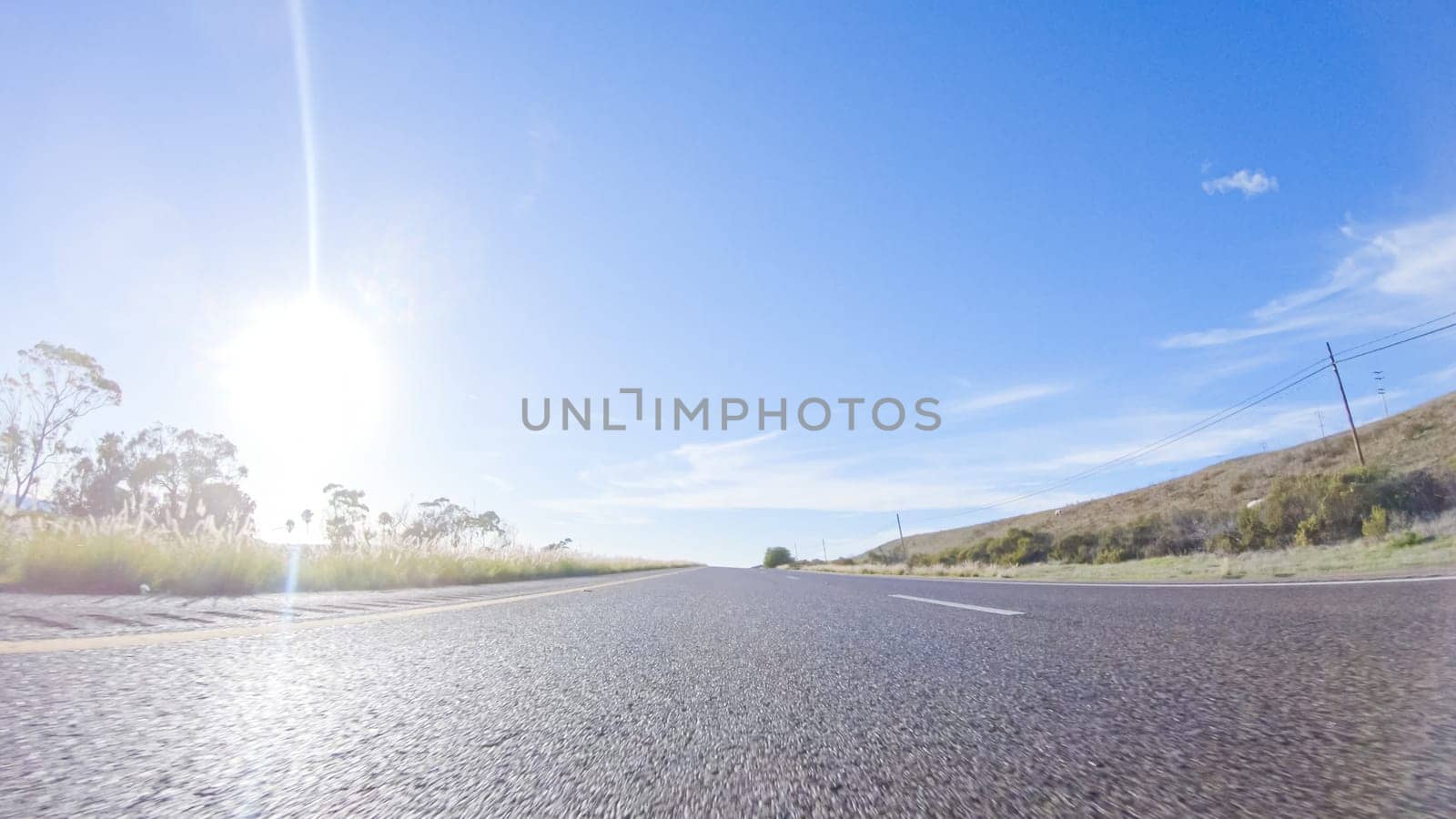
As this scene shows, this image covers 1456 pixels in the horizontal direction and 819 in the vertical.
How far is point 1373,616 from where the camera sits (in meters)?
2.81

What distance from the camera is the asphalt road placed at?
38.3 inches

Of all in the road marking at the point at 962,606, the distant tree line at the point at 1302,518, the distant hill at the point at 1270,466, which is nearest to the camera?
the road marking at the point at 962,606

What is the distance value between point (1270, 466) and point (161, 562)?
51041mm

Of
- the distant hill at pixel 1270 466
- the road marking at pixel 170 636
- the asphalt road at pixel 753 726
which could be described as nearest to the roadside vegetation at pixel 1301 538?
the distant hill at pixel 1270 466

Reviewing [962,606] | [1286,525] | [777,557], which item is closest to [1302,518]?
[1286,525]

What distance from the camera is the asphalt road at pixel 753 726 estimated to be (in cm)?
97

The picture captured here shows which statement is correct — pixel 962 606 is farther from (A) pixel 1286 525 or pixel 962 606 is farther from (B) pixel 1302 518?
(A) pixel 1286 525

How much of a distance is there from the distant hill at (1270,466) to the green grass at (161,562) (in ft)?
98.1

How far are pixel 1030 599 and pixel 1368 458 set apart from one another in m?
38.3

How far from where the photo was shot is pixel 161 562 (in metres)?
6.50

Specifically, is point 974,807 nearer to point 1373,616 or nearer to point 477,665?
point 477,665

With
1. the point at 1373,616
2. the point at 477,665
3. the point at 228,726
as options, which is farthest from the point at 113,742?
the point at 1373,616

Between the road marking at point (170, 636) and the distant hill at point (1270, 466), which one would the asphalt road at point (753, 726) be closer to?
the road marking at point (170, 636)

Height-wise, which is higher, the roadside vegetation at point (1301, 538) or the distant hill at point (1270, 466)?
the distant hill at point (1270, 466)
